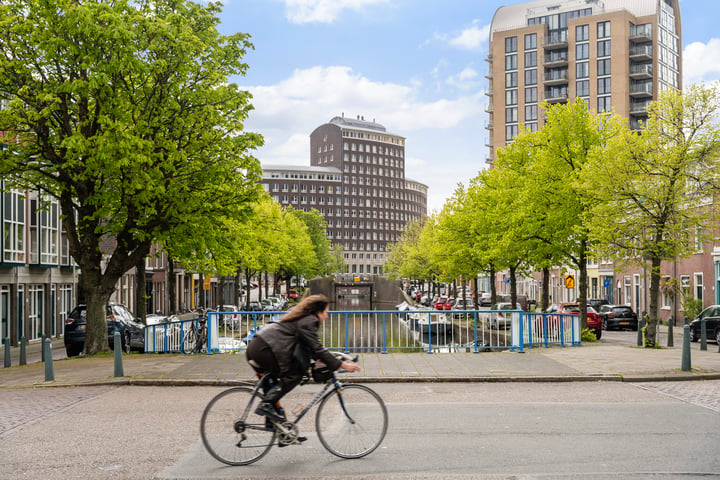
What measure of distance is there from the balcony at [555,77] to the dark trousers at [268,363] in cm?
10053

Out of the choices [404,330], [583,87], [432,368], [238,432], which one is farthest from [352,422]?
[583,87]

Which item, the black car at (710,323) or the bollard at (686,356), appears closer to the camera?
the bollard at (686,356)

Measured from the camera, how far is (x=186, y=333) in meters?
22.5

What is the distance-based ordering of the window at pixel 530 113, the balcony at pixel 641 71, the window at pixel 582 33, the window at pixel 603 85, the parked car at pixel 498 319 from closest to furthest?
the parked car at pixel 498 319
the balcony at pixel 641 71
the window at pixel 603 85
the window at pixel 582 33
the window at pixel 530 113

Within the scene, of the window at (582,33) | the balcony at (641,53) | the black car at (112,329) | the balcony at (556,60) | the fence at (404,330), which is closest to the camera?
the fence at (404,330)

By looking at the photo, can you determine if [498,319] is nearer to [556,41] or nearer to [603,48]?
[603,48]

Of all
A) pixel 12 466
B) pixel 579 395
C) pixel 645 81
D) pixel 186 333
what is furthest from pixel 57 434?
pixel 645 81

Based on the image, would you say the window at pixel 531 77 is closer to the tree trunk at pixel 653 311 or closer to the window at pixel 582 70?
the window at pixel 582 70

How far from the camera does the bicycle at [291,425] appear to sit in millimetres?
7559

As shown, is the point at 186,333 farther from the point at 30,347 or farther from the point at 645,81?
the point at 645,81

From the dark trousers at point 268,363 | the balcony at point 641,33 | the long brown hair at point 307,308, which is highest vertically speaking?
the balcony at point 641,33

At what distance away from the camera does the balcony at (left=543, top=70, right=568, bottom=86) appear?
333 ft

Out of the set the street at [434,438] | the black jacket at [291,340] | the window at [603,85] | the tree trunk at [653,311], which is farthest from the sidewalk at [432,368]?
the window at [603,85]

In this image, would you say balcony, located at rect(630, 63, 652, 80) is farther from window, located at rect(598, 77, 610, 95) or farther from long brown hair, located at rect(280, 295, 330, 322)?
long brown hair, located at rect(280, 295, 330, 322)
